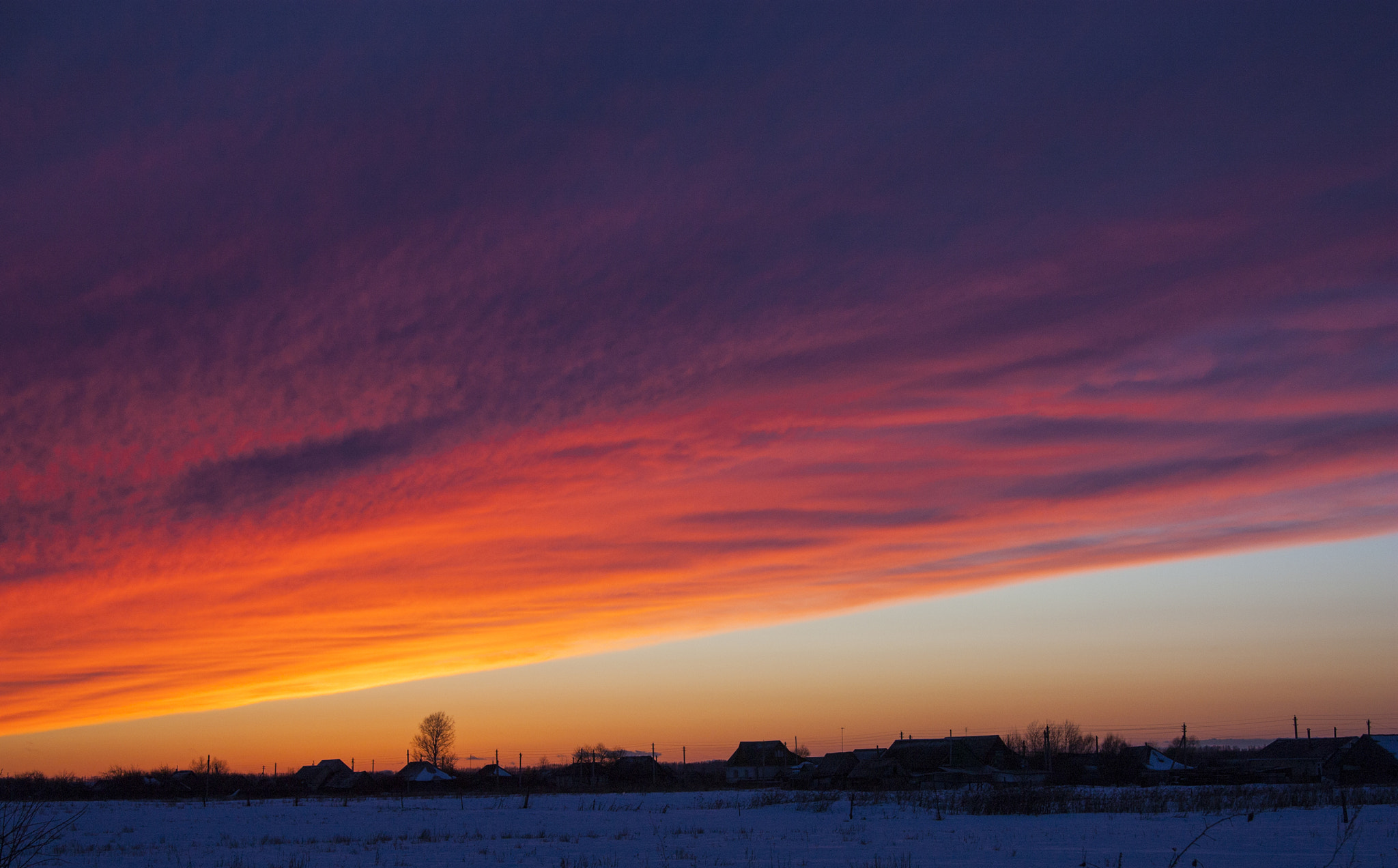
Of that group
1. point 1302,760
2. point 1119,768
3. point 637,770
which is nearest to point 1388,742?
point 1302,760

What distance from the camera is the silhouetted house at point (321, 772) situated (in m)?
115

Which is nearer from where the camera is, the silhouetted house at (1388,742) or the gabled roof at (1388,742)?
the silhouetted house at (1388,742)

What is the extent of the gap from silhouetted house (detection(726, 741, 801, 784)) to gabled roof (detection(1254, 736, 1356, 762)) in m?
52.0

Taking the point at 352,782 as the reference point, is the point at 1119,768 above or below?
above

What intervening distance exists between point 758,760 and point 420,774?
132 ft

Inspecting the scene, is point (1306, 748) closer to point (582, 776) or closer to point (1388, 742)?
point (1388, 742)

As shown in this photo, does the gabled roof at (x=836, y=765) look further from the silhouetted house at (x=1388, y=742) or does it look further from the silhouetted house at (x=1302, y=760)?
the silhouetted house at (x=1388, y=742)

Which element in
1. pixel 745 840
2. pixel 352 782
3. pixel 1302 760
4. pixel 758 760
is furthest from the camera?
pixel 758 760

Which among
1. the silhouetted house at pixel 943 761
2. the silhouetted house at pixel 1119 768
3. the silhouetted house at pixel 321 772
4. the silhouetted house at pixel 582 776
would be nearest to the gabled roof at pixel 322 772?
the silhouetted house at pixel 321 772

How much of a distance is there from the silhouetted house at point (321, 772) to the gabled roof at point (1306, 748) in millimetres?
89635

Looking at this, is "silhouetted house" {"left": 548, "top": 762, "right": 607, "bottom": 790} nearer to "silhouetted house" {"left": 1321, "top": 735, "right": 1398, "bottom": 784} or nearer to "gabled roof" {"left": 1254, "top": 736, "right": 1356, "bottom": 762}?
"gabled roof" {"left": 1254, "top": 736, "right": 1356, "bottom": 762}

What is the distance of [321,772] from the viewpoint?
119375mm

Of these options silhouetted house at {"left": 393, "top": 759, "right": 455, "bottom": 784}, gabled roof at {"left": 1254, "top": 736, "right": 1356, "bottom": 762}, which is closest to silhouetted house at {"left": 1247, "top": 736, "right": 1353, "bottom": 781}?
gabled roof at {"left": 1254, "top": 736, "right": 1356, "bottom": 762}

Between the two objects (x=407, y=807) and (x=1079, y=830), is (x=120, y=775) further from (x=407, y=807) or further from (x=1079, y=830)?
(x=1079, y=830)
